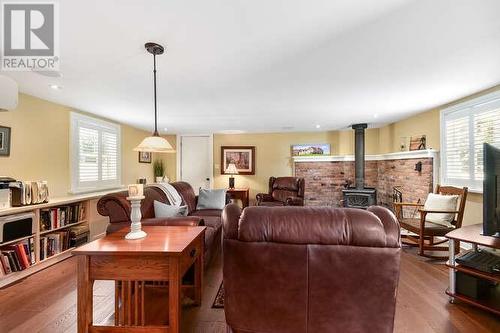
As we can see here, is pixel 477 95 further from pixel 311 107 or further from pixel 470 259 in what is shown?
pixel 470 259

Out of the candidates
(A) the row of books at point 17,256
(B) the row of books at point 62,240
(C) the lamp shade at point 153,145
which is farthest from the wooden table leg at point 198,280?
(B) the row of books at point 62,240

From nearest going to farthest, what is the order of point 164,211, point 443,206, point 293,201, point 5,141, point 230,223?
point 230,223 < point 164,211 < point 5,141 < point 443,206 < point 293,201

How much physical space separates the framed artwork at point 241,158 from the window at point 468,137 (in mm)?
4000

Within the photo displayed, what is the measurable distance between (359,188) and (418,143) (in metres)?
1.45

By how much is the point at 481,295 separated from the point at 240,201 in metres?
4.81

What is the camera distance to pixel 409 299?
218cm

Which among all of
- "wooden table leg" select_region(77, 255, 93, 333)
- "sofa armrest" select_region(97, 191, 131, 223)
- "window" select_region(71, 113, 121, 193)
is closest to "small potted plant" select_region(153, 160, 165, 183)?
"window" select_region(71, 113, 121, 193)

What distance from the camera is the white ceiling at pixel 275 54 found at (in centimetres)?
154

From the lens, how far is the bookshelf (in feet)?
8.31

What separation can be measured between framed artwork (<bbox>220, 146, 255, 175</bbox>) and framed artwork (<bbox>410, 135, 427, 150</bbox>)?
3544mm

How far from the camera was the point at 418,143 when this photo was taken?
14.6 ft

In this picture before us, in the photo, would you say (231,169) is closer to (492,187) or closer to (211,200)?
(211,200)

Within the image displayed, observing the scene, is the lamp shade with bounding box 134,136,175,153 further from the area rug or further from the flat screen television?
the flat screen television

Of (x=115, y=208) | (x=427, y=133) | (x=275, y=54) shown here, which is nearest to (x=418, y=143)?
(x=427, y=133)
